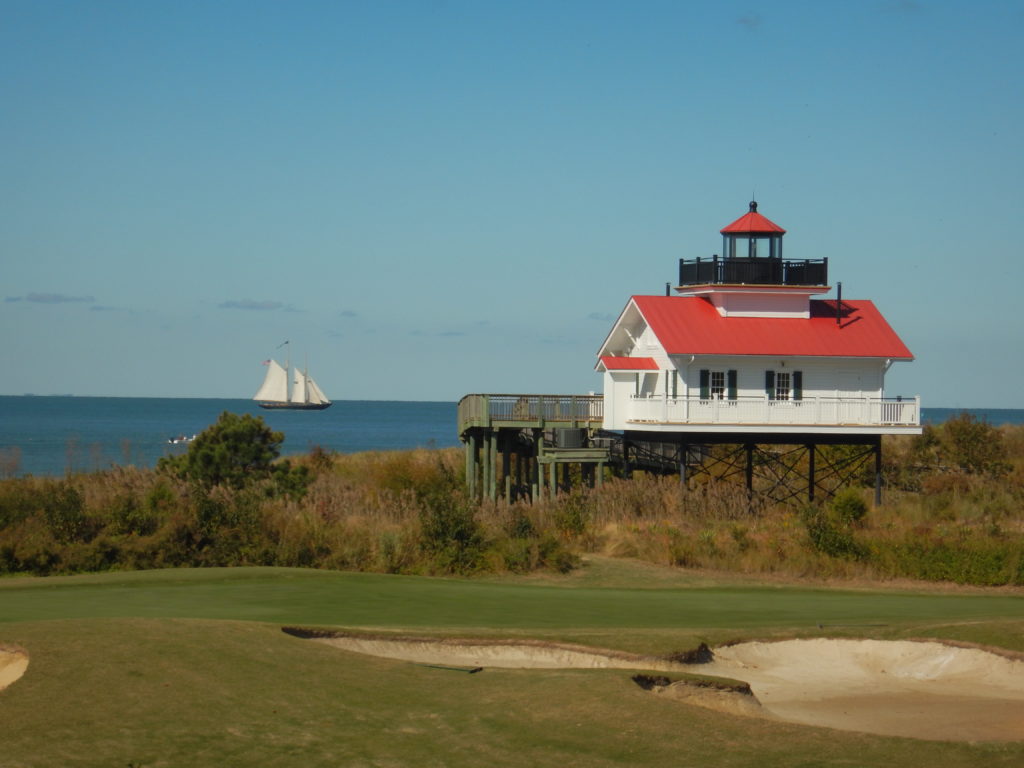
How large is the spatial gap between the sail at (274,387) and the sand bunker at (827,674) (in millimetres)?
183102

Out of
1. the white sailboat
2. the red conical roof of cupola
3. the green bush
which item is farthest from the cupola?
the white sailboat

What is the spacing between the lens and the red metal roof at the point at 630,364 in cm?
3725

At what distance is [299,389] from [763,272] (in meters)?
166

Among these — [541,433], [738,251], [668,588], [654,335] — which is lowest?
[668,588]

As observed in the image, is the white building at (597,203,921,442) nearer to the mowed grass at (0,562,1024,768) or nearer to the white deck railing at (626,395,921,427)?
the white deck railing at (626,395,921,427)

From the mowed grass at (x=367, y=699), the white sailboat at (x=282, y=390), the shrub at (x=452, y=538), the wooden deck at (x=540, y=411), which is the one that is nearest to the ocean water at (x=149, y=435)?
the white sailboat at (x=282, y=390)

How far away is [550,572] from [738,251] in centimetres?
1731

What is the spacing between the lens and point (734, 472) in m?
40.5

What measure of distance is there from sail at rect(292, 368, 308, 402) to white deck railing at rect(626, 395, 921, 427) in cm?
16495

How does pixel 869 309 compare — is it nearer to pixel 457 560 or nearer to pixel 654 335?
pixel 654 335

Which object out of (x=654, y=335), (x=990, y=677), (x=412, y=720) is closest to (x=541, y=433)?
(x=654, y=335)

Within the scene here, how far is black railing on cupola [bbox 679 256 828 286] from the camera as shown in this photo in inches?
1479

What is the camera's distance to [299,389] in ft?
649

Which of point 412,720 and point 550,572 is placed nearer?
point 412,720
